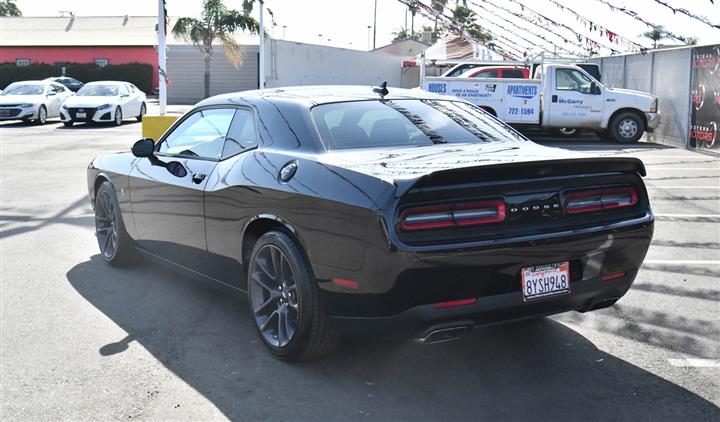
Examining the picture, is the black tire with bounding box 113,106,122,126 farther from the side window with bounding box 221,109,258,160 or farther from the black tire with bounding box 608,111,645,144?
the side window with bounding box 221,109,258,160

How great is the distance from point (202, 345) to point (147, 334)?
1.50 feet

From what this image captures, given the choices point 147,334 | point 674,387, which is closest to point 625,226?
point 674,387

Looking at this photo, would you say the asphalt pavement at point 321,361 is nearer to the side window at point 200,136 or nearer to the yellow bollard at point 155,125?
the side window at point 200,136

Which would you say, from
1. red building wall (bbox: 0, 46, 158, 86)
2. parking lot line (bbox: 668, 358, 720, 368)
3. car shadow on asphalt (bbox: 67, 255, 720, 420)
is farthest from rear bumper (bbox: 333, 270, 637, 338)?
red building wall (bbox: 0, 46, 158, 86)

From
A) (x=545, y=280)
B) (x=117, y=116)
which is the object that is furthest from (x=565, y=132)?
(x=545, y=280)

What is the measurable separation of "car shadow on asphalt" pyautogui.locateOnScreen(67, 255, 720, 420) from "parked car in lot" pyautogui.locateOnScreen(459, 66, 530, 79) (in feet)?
53.4

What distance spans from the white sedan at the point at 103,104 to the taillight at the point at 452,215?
23066 mm

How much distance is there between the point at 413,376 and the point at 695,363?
→ 1627 millimetres

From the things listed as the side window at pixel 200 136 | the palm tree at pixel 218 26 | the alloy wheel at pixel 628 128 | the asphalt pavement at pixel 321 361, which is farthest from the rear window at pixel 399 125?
the palm tree at pixel 218 26

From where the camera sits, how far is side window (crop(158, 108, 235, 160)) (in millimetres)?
5293

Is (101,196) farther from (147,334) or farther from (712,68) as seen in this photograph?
(712,68)

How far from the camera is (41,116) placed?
87.1 feet

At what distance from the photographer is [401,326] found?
3.84 meters

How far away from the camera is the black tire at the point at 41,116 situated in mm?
26438
